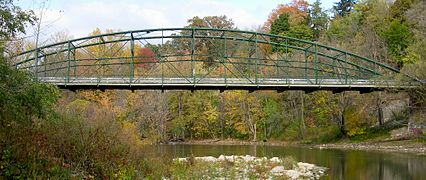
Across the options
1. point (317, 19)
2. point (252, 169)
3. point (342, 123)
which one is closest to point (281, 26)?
point (317, 19)

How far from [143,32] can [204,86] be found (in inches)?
239

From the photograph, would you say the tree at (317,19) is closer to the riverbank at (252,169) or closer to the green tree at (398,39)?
the green tree at (398,39)

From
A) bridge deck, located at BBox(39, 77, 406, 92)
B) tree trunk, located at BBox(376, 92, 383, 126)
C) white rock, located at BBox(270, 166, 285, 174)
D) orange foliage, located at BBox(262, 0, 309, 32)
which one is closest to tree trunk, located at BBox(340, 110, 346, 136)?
tree trunk, located at BBox(376, 92, 383, 126)

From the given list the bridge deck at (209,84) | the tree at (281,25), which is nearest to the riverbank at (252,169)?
the bridge deck at (209,84)

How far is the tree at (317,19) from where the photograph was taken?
8025 centimetres

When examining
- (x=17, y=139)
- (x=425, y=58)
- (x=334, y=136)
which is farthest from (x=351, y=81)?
(x=17, y=139)

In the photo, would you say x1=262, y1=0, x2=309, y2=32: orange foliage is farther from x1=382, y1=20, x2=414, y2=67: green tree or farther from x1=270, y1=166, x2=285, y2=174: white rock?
x1=270, y1=166, x2=285, y2=174: white rock

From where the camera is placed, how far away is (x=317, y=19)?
80.9 meters

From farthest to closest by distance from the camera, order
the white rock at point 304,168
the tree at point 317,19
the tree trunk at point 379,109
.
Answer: the tree at point 317,19 < the tree trunk at point 379,109 < the white rock at point 304,168

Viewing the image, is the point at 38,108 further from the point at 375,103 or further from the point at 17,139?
the point at 375,103

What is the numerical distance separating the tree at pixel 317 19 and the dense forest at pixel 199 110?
0.54 feet

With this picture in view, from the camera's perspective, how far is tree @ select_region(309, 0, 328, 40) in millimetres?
80250

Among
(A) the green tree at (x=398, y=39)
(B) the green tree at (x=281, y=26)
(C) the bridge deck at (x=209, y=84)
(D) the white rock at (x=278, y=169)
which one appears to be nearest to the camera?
(D) the white rock at (x=278, y=169)

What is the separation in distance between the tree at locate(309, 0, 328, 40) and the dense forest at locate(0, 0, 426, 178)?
0.16 metres
